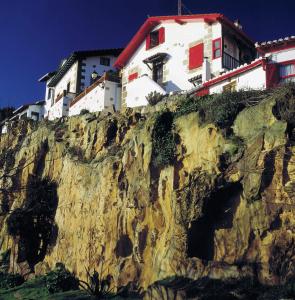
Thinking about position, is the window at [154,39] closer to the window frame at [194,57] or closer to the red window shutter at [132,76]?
the red window shutter at [132,76]

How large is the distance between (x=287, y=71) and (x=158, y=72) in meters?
13.2

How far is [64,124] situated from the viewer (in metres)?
34.0

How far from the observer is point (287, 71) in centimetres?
2239

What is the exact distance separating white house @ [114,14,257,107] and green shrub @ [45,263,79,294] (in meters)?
13.9

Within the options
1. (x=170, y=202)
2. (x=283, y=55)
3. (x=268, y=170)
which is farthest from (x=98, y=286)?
(x=283, y=55)

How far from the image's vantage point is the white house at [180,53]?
98.2ft

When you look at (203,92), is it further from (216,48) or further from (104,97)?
(104,97)

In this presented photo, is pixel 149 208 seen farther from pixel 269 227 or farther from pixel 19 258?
pixel 19 258

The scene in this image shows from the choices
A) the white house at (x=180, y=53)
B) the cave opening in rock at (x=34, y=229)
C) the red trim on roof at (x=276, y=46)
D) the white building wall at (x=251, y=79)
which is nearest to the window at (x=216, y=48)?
the white house at (x=180, y=53)

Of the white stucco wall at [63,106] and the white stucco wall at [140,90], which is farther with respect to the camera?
the white stucco wall at [63,106]

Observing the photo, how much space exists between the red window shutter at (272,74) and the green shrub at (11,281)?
20003 mm

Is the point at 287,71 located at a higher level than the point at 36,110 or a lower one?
lower

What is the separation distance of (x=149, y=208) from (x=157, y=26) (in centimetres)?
1865

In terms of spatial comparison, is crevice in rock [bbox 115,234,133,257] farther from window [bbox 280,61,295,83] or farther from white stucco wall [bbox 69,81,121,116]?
white stucco wall [bbox 69,81,121,116]
